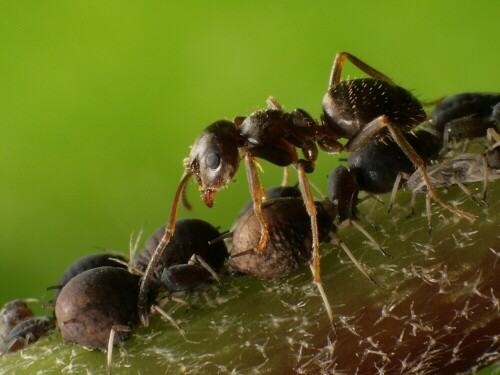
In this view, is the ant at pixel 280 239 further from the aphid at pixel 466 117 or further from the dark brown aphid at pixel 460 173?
the aphid at pixel 466 117

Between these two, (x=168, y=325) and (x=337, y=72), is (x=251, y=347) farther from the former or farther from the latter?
(x=337, y=72)

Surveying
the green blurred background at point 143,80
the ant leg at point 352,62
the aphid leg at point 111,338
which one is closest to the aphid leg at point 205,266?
the aphid leg at point 111,338

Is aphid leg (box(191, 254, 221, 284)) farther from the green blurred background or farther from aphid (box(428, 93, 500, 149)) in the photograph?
the green blurred background

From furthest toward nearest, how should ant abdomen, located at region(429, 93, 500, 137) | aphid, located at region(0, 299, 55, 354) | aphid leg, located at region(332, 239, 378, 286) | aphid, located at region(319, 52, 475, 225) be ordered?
1. aphid, located at region(319, 52, 475, 225)
2. ant abdomen, located at region(429, 93, 500, 137)
3. aphid, located at region(0, 299, 55, 354)
4. aphid leg, located at region(332, 239, 378, 286)

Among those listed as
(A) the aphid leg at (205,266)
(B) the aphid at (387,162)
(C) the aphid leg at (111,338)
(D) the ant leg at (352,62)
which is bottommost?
(C) the aphid leg at (111,338)

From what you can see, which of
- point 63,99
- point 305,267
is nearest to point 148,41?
point 63,99

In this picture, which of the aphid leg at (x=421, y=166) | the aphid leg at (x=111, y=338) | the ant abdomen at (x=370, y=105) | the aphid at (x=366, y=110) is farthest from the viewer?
the ant abdomen at (x=370, y=105)

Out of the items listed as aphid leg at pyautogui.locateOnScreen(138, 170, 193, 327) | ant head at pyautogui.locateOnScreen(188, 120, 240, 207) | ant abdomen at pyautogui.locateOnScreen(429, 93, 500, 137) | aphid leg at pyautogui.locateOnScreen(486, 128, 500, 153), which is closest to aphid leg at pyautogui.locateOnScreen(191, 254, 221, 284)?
aphid leg at pyautogui.locateOnScreen(138, 170, 193, 327)

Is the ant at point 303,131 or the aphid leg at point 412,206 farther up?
the ant at point 303,131
